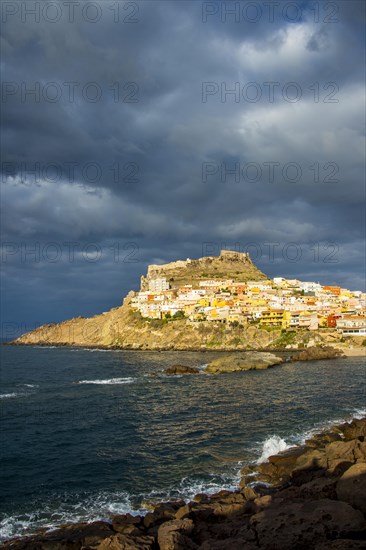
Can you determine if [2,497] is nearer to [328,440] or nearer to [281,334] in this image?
[328,440]

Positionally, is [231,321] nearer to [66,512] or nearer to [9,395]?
[9,395]

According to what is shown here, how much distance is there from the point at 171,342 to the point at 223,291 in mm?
46821

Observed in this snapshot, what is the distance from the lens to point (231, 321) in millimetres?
116375

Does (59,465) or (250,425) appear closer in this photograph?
(59,465)

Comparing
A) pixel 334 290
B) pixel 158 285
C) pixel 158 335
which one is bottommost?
pixel 158 335

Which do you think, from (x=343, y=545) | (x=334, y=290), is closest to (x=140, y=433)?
(x=343, y=545)

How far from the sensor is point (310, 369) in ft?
214

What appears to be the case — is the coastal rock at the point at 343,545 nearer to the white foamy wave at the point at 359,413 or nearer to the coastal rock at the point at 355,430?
the coastal rock at the point at 355,430

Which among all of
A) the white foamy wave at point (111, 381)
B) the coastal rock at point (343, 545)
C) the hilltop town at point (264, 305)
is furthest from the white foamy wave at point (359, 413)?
the hilltop town at point (264, 305)

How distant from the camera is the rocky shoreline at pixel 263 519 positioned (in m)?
10.7

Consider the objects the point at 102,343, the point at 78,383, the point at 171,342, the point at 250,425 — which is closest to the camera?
the point at 250,425

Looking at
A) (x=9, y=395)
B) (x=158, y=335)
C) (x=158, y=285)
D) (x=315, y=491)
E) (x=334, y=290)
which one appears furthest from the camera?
(x=158, y=285)

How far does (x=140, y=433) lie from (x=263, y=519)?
20.1m

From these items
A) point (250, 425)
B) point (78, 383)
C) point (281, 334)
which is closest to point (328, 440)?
point (250, 425)
